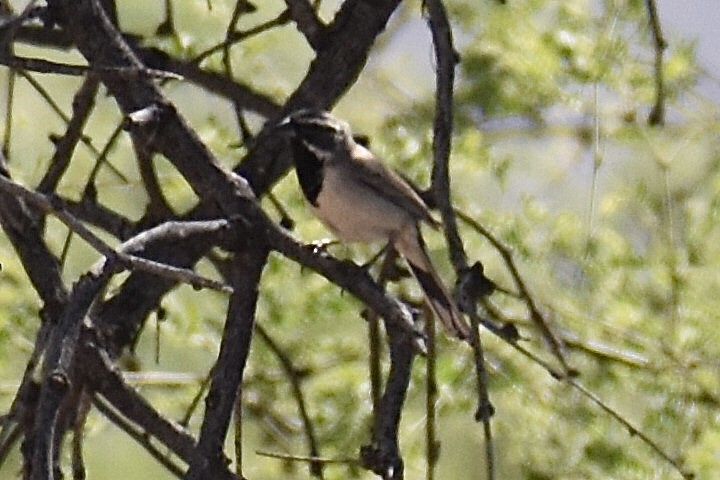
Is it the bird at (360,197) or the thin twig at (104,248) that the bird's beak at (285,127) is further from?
the thin twig at (104,248)

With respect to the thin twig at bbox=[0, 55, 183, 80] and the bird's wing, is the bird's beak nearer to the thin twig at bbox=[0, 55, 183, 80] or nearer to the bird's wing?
the bird's wing

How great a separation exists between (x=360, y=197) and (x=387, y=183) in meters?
0.07

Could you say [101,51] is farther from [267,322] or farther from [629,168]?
[629,168]

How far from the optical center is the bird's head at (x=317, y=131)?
3.06 meters

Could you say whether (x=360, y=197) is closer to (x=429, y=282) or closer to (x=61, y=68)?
(x=429, y=282)

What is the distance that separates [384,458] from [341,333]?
2233 mm

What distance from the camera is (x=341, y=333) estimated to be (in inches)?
165

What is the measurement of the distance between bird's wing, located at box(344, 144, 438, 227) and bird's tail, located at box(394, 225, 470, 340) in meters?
0.05

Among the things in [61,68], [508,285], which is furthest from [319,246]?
[508,285]

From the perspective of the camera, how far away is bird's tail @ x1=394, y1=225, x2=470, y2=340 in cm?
305

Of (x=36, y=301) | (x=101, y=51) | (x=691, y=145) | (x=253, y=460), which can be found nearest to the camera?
(x=101, y=51)

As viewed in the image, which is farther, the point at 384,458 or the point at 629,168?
the point at 629,168

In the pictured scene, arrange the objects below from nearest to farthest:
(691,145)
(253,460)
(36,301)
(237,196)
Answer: (237,196) → (36,301) → (253,460) → (691,145)

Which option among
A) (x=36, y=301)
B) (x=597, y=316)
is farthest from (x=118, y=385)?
(x=597, y=316)
